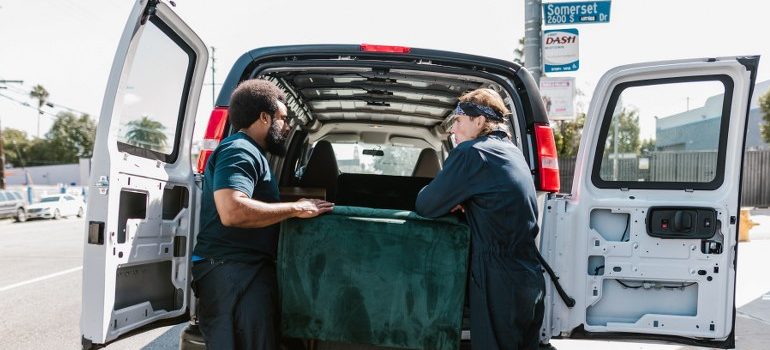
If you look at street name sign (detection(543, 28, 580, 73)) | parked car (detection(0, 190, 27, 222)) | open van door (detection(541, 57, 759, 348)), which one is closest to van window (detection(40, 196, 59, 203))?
parked car (detection(0, 190, 27, 222))

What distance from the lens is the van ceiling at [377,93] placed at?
416 centimetres

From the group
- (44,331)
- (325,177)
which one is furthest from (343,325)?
(44,331)

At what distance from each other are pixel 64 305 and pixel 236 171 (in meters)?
5.61

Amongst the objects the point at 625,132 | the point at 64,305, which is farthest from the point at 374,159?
the point at 64,305

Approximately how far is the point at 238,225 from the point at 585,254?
1.79m

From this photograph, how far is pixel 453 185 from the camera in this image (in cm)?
275

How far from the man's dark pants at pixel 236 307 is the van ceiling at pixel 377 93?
143 cm

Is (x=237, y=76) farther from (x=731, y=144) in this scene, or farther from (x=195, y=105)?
(x=731, y=144)

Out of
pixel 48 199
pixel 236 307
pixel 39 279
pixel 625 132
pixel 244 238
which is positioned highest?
pixel 625 132

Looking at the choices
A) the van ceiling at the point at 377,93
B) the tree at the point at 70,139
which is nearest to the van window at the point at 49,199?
the van ceiling at the point at 377,93

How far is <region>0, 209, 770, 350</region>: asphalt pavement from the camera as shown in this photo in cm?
551

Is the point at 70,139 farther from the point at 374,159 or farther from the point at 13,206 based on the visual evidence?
the point at 374,159

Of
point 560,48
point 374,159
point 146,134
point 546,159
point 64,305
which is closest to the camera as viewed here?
point 146,134

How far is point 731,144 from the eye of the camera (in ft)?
10.4
